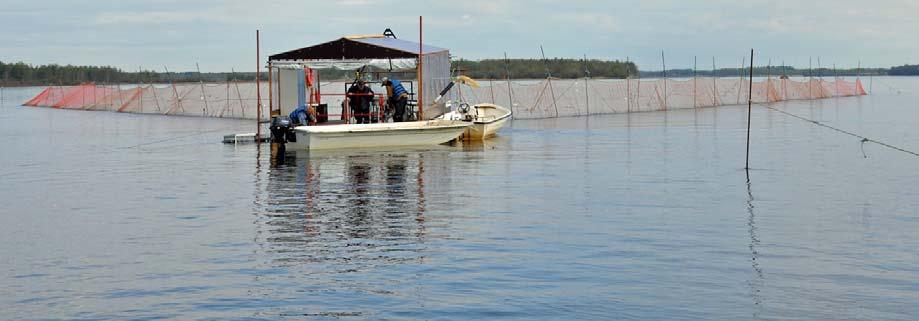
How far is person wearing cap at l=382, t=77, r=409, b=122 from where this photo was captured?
117 ft

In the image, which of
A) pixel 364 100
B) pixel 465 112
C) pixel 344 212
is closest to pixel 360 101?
pixel 364 100

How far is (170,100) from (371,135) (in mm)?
38637

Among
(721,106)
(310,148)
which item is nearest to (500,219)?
(310,148)

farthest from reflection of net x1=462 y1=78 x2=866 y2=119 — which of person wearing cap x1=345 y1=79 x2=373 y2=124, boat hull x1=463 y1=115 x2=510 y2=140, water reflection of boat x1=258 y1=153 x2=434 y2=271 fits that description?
water reflection of boat x1=258 y1=153 x2=434 y2=271

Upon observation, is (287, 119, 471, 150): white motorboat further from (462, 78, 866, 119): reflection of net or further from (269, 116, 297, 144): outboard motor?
(462, 78, 866, 119): reflection of net

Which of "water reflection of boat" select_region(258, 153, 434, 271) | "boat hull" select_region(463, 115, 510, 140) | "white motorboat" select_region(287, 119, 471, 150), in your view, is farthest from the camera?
Answer: "boat hull" select_region(463, 115, 510, 140)

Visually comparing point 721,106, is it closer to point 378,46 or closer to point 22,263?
point 378,46

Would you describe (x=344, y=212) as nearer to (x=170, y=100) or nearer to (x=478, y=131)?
(x=478, y=131)

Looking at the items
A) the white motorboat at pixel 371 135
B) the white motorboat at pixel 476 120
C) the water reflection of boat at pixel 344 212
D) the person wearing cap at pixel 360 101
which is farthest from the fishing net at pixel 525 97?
the water reflection of boat at pixel 344 212

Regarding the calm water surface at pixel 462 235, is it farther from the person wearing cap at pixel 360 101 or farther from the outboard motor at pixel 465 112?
the outboard motor at pixel 465 112

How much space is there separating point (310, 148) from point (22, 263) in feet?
57.3

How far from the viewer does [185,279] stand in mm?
14898

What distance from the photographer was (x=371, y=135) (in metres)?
33.6

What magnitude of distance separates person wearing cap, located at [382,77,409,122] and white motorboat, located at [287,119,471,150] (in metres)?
0.99
